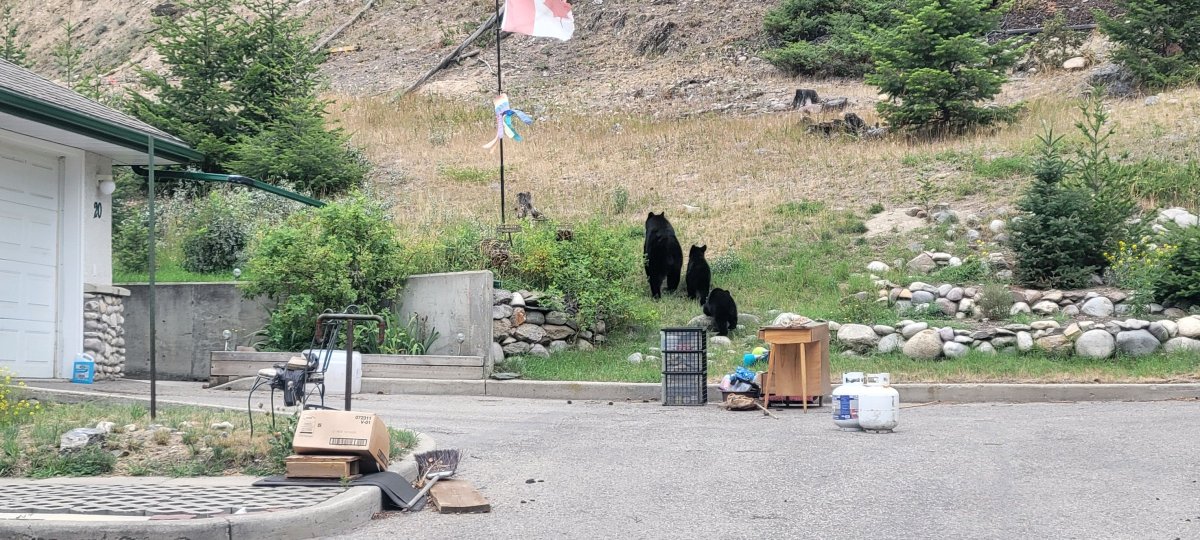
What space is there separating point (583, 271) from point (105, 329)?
672cm

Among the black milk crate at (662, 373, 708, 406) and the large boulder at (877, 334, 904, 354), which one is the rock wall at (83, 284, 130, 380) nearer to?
the black milk crate at (662, 373, 708, 406)

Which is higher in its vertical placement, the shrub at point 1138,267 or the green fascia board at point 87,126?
the green fascia board at point 87,126

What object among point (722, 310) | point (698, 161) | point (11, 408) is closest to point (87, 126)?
point (11, 408)

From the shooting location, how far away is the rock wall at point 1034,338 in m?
13.8

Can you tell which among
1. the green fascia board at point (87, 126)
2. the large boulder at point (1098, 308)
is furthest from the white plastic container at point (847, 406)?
the green fascia board at point (87, 126)

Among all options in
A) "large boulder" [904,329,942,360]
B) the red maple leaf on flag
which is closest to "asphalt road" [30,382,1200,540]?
"large boulder" [904,329,942,360]

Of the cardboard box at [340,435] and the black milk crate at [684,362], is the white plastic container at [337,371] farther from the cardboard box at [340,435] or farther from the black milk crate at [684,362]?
the black milk crate at [684,362]

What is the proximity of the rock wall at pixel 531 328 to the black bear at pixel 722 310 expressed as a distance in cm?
177

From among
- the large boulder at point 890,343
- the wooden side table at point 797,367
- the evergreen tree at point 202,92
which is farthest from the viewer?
the evergreen tree at point 202,92

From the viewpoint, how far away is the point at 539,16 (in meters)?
18.1

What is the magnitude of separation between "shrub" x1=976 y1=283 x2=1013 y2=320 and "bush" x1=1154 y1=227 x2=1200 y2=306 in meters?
1.95

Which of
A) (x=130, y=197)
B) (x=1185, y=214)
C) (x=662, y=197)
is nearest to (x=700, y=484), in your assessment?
(x=1185, y=214)

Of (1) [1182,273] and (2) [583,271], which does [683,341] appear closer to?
(2) [583,271]

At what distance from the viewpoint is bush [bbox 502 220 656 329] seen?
53.2 feet
